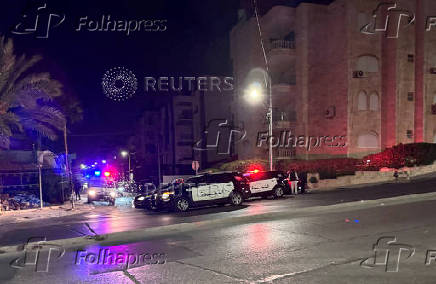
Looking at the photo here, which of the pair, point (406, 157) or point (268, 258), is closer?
point (268, 258)

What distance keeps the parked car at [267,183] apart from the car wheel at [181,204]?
4.00m

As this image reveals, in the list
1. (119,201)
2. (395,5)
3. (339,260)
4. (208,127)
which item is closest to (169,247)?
(339,260)

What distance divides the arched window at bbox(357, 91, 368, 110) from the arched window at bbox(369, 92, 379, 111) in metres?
0.35

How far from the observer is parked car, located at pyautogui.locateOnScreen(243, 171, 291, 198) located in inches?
738

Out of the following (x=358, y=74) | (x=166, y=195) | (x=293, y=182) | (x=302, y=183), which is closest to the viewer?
(x=166, y=195)

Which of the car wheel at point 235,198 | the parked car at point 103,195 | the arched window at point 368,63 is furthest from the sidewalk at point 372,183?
the parked car at point 103,195

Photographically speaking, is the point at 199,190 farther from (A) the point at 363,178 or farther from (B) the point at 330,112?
(B) the point at 330,112

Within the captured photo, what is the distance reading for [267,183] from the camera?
1908cm

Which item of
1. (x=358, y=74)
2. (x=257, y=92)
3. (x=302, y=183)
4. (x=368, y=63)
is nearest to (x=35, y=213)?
(x=302, y=183)

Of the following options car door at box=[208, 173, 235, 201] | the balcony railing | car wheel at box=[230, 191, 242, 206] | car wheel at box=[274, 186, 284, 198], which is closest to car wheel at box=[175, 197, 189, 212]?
car door at box=[208, 173, 235, 201]

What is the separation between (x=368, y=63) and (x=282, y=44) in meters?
7.36

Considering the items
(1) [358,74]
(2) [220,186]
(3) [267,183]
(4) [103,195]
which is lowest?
(4) [103,195]

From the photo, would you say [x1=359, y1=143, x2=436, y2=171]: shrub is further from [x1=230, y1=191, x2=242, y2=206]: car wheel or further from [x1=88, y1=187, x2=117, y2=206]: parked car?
[x1=88, y1=187, x2=117, y2=206]: parked car

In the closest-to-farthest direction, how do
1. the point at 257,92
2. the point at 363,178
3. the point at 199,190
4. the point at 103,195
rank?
the point at 199,190 < the point at 103,195 < the point at 363,178 < the point at 257,92
